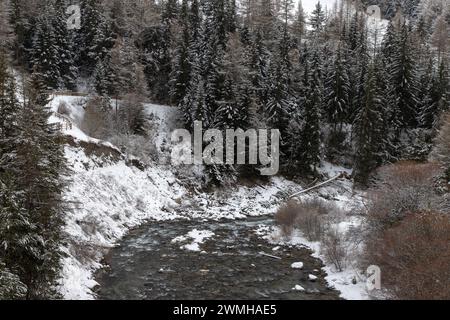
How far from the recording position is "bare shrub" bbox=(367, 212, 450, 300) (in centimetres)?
1405

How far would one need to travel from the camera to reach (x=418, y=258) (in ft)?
49.2

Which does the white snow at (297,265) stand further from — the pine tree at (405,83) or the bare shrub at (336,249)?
the pine tree at (405,83)

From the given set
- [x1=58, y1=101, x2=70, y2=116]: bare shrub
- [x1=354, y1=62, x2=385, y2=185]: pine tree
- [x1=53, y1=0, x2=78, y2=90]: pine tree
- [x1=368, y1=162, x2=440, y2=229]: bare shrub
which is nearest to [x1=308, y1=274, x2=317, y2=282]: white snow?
[x1=368, y1=162, x2=440, y2=229]: bare shrub

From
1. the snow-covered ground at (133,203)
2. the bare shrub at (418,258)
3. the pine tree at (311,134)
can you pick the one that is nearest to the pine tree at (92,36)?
the snow-covered ground at (133,203)

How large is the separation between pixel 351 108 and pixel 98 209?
3778 centimetres

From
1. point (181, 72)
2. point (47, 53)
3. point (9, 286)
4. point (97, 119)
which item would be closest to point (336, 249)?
point (9, 286)

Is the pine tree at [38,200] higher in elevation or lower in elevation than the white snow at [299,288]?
higher

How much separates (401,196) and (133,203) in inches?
766

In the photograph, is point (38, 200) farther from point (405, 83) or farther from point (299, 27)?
point (299, 27)

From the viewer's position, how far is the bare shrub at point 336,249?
2144 centimetres

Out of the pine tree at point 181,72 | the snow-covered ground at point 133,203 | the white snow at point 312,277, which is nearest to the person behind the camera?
the snow-covered ground at point 133,203

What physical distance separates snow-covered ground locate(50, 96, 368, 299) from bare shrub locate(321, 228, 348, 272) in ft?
1.49

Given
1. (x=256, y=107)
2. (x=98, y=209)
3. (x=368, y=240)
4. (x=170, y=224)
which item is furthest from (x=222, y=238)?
(x=256, y=107)

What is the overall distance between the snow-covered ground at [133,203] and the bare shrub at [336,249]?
1.49 feet
